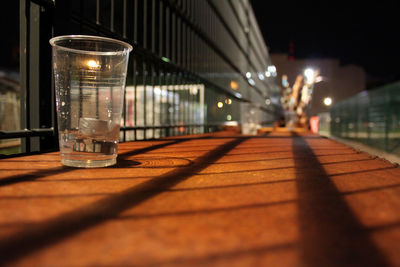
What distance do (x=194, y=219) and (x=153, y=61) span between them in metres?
5.60

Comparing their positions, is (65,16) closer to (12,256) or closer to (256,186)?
(256,186)

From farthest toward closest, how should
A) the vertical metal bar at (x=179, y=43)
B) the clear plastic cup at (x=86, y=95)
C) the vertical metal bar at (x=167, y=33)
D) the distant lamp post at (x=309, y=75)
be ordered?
1. the distant lamp post at (x=309, y=75)
2. the vertical metal bar at (x=179, y=43)
3. the vertical metal bar at (x=167, y=33)
4. the clear plastic cup at (x=86, y=95)

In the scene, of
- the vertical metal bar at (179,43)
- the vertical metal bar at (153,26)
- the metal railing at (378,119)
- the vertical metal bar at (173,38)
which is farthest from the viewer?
the vertical metal bar at (179,43)

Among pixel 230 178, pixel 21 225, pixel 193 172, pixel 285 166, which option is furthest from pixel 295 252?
pixel 285 166

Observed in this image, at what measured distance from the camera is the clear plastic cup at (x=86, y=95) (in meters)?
1.95

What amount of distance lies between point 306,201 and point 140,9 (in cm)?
536

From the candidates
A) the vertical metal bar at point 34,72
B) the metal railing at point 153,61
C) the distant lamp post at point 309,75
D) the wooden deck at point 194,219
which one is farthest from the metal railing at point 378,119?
the distant lamp post at point 309,75

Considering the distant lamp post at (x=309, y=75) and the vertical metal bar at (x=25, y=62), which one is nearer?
the vertical metal bar at (x=25, y=62)

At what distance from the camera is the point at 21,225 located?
3.15 ft

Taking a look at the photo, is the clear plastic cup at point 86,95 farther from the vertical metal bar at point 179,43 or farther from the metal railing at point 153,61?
the vertical metal bar at point 179,43

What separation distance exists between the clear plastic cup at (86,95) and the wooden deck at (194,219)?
0.18 meters

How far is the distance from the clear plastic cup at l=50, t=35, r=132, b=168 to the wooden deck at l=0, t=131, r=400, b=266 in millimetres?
178

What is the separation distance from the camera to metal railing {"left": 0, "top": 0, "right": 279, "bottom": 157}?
10.6ft

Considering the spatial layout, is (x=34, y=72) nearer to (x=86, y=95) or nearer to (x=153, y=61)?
(x=86, y=95)
